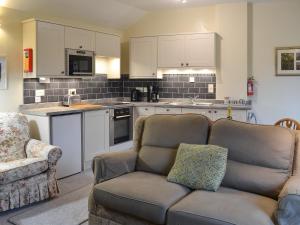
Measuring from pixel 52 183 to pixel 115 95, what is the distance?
3.22 m

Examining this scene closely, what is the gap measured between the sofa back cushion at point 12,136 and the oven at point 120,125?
69.6 inches

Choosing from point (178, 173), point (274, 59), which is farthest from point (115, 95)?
point (178, 173)

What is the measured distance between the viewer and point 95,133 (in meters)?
5.21

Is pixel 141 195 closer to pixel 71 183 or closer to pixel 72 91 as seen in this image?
pixel 71 183

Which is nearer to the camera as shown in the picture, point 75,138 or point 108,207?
point 108,207

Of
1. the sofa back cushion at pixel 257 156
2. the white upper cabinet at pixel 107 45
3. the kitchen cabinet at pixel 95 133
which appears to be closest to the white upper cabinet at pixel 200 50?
the white upper cabinet at pixel 107 45

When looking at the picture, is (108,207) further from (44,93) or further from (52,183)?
(44,93)

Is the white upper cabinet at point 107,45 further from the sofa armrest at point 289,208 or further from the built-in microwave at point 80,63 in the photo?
the sofa armrest at point 289,208

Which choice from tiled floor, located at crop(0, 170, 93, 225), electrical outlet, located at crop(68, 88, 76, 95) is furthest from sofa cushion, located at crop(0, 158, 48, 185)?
electrical outlet, located at crop(68, 88, 76, 95)

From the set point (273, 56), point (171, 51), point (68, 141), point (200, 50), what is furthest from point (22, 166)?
point (273, 56)

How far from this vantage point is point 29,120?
455 centimetres

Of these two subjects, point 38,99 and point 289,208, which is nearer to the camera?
point 289,208

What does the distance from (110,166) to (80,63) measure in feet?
8.88

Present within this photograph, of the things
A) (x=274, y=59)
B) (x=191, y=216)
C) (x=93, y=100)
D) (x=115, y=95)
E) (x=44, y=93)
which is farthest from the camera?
(x=115, y=95)
